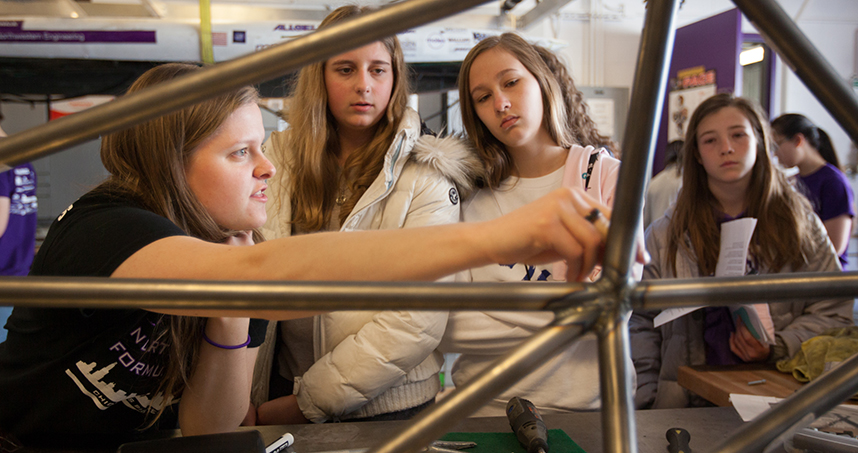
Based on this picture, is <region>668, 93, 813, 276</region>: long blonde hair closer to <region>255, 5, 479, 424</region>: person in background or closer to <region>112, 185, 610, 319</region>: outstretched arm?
<region>255, 5, 479, 424</region>: person in background

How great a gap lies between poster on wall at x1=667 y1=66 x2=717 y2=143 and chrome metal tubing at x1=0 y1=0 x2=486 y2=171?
4.40m

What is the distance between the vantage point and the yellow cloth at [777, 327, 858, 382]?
1.21 m

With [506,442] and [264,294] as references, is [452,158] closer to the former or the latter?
[506,442]

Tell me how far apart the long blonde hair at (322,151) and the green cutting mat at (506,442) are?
2.17ft

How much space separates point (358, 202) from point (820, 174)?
2339 millimetres

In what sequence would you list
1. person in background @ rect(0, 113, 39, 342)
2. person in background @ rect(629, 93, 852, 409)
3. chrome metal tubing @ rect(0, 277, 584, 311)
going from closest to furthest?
chrome metal tubing @ rect(0, 277, 584, 311), person in background @ rect(629, 93, 852, 409), person in background @ rect(0, 113, 39, 342)

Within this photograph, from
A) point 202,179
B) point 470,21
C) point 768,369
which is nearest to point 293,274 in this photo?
point 202,179

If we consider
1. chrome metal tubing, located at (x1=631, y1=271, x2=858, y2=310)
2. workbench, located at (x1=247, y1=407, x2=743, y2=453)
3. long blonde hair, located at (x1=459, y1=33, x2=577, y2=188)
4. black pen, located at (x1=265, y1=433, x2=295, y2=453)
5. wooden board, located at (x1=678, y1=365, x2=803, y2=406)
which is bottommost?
→ wooden board, located at (x1=678, y1=365, x2=803, y2=406)

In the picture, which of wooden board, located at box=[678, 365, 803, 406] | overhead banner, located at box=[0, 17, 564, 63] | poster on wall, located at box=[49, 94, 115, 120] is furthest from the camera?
poster on wall, located at box=[49, 94, 115, 120]

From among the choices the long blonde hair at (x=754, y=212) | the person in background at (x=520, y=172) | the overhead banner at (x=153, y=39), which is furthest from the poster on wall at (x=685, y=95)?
the person in background at (x=520, y=172)

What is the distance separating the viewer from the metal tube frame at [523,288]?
0.97 ft

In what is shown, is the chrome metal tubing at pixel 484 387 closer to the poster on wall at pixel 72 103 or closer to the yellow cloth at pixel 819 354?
the yellow cloth at pixel 819 354

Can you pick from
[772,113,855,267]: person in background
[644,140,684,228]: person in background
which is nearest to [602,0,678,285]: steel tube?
[772,113,855,267]: person in background

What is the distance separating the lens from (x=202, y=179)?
922 millimetres
